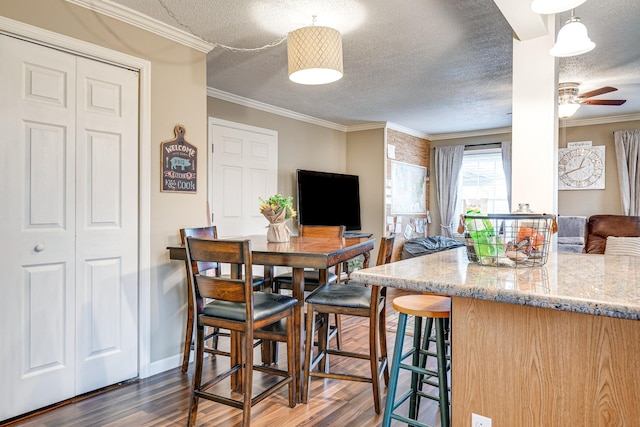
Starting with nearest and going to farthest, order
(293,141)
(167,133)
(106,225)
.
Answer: (106,225)
(167,133)
(293,141)

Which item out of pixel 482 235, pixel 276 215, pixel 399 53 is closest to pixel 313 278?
pixel 276 215

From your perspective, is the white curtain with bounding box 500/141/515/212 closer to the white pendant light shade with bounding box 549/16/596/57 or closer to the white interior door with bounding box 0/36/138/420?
the white pendant light shade with bounding box 549/16/596/57

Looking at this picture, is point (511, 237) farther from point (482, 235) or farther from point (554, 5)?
point (554, 5)

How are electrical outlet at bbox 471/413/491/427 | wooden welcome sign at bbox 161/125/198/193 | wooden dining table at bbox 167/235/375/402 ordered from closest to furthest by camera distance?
electrical outlet at bbox 471/413/491/427, wooden dining table at bbox 167/235/375/402, wooden welcome sign at bbox 161/125/198/193

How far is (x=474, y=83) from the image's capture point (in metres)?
4.10

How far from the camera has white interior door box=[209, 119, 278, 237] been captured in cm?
447

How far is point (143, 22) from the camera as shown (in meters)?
2.68

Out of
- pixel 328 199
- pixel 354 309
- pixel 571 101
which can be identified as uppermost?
pixel 571 101

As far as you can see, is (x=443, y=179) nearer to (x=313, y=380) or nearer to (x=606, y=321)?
(x=313, y=380)

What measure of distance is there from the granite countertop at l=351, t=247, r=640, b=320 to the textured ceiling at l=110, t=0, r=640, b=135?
1781 mm

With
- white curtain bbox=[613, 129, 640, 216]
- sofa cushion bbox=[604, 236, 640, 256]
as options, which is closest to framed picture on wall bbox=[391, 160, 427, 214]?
white curtain bbox=[613, 129, 640, 216]

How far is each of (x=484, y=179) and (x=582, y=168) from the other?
1.41 metres

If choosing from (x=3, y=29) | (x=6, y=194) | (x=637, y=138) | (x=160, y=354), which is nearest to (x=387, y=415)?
(x=160, y=354)

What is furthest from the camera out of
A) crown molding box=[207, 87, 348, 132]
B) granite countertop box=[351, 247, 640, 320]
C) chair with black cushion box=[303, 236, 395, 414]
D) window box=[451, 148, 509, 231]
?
window box=[451, 148, 509, 231]
